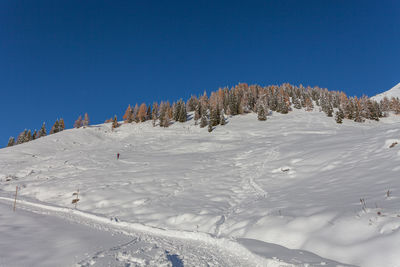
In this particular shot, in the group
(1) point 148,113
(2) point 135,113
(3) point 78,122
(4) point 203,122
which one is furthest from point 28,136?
(4) point 203,122

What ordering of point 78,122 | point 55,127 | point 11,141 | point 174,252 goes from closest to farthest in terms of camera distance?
point 174,252
point 78,122
point 11,141
point 55,127

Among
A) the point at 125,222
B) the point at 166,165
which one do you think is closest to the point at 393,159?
the point at 125,222

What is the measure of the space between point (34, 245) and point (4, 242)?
2.74 feet

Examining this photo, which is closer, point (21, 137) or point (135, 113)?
point (21, 137)

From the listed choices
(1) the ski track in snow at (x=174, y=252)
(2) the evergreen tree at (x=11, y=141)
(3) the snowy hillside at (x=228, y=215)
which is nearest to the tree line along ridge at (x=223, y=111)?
(2) the evergreen tree at (x=11, y=141)

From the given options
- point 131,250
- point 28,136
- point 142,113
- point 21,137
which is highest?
point 142,113

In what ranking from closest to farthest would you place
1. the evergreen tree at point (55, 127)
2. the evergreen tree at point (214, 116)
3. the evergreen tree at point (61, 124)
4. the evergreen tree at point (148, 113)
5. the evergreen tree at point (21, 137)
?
the evergreen tree at point (214, 116), the evergreen tree at point (21, 137), the evergreen tree at point (55, 127), the evergreen tree at point (61, 124), the evergreen tree at point (148, 113)

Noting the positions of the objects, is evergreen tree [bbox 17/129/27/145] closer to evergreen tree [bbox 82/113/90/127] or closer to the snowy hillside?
evergreen tree [bbox 82/113/90/127]

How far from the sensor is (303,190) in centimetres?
1040

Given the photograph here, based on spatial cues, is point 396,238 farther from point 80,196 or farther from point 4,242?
point 80,196

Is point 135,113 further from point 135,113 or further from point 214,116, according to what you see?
point 214,116

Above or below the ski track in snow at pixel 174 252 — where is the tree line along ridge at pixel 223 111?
above

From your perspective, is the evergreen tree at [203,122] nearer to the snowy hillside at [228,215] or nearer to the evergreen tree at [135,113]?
the evergreen tree at [135,113]

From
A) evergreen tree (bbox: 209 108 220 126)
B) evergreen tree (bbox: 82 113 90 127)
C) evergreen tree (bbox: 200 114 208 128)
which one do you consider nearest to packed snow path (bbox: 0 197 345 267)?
evergreen tree (bbox: 200 114 208 128)
